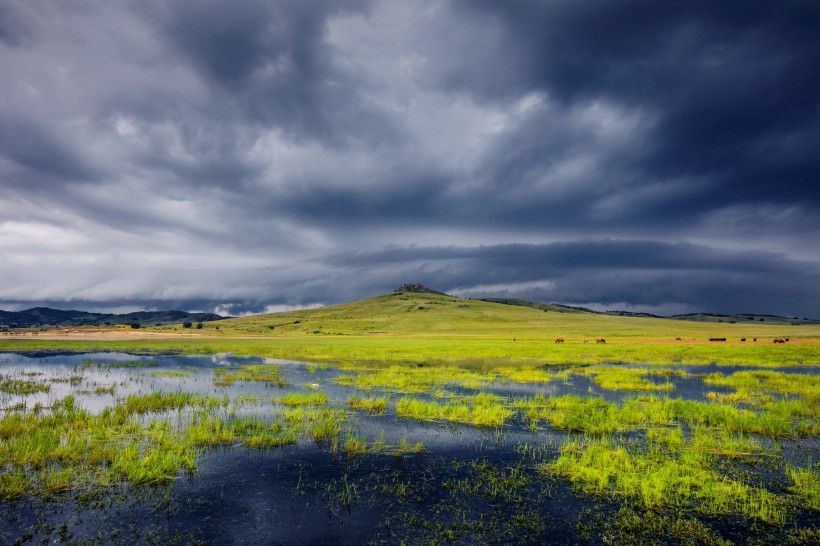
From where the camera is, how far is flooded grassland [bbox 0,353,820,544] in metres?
10.7

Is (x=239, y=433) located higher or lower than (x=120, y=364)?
higher

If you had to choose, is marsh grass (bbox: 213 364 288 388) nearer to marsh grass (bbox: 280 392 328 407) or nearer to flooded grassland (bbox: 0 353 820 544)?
flooded grassland (bbox: 0 353 820 544)

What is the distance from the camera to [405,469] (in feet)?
48.8

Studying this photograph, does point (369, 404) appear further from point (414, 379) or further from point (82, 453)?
point (82, 453)

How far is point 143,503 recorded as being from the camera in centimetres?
1188

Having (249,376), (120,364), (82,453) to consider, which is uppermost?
(82,453)

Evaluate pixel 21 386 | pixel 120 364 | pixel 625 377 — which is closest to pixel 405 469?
pixel 625 377

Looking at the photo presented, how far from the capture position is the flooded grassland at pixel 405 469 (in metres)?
10.7

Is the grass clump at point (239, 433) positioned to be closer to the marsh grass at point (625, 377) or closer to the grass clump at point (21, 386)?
the grass clump at point (21, 386)

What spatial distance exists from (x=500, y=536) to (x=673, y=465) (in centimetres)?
818

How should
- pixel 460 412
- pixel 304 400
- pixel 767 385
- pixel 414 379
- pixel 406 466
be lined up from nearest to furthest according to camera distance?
pixel 406 466, pixel 460 412, pixel 304 400, pixel 767 385, pixel 414 379

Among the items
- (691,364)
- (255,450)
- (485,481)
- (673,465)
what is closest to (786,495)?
(673,465)

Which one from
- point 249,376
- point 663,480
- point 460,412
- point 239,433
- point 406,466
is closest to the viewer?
point 663,480

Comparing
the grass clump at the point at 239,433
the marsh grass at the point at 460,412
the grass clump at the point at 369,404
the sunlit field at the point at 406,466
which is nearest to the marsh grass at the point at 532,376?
the sunlit field at the point at 406,466
